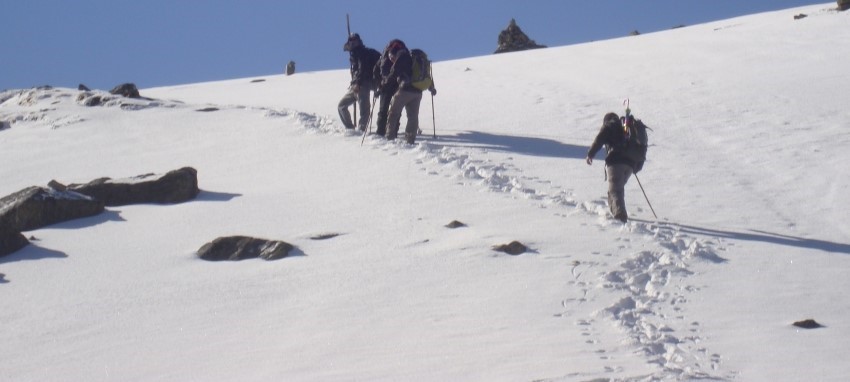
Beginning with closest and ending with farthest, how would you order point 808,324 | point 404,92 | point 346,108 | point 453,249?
point 808,324
point 453,249
point 404,92
point 346,108

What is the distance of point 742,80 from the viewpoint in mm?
23234

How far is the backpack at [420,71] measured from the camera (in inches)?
666

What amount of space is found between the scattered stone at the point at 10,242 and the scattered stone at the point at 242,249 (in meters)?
2.20

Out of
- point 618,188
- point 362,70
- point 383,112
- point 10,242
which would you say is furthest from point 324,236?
point 362,70

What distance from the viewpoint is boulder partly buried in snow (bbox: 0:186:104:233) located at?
526 inches

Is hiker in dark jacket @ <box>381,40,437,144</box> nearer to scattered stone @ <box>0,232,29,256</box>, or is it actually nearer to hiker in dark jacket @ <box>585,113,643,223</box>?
hiker in dark jacket @ <box>585,113,643,223</box>

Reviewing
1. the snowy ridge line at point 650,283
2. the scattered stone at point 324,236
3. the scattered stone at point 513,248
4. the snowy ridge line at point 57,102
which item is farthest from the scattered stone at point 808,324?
the snowy ridge line at point 57,102

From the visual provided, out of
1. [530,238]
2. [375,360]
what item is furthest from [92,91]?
[375,360]

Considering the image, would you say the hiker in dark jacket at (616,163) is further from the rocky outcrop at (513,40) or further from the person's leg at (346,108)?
the rocky outcrop at (513,40)

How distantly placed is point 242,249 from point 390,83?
243 inches

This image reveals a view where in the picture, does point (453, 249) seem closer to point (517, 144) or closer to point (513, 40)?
point (517, 144)

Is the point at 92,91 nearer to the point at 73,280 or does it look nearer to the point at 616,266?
the point at 73,280

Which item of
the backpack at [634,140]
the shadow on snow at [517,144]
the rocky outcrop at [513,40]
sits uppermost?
the rocky outcrop at [513,40]

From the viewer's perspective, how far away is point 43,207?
44.6 ft
